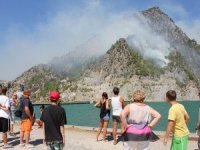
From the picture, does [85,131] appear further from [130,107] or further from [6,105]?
[130,107]

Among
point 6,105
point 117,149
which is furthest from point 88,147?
point 6,105

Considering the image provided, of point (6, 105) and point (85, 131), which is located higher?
point (6, 105)

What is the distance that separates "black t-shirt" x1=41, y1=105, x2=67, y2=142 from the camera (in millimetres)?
9594

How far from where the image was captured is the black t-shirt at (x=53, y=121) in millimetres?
9594

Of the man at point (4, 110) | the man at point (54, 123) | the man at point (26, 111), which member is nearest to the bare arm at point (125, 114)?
the man at point (54, 123)

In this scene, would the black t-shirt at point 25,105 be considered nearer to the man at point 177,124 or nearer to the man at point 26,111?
the man at point 26,111

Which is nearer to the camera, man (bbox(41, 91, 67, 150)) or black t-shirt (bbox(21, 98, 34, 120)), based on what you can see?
man (bbox(41, 91, 67, 150))

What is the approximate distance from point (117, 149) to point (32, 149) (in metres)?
3.23

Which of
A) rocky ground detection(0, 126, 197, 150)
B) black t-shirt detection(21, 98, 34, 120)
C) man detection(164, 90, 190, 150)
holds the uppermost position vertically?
black t-shirt detection(21, 98, 34, 120)

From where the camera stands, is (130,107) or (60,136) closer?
(130,107)

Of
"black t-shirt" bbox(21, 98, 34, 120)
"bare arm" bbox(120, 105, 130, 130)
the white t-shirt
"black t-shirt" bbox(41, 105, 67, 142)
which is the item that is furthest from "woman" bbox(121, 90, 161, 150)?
the white t-shirt

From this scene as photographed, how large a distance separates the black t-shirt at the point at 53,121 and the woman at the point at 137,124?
1864 mm

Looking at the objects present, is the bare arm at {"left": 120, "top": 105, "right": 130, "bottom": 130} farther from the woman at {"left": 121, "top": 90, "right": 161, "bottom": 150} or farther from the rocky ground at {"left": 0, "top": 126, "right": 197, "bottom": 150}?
the rocky ground at {"left": 0, "top": 126, "right": 197, "bottom": 150}

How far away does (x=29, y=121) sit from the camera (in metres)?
15.0
